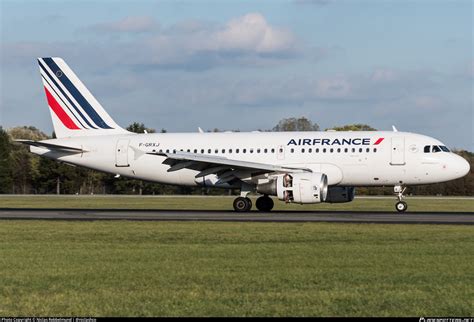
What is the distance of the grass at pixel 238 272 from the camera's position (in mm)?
13250

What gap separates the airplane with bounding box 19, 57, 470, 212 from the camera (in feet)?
133

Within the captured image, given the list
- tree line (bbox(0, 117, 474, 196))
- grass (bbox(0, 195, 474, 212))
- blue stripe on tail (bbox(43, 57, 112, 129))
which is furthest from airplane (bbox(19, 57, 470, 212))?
tree line (bbox(0, 117, 474, 196))

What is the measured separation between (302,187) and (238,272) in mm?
21646

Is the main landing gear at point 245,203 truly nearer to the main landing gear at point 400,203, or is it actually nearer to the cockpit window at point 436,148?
the main landing gear at point 400,203

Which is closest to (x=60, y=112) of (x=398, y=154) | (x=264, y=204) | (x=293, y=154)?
(x=264, y=204)

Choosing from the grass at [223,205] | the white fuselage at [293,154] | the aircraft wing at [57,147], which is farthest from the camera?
the grass at [223,205]

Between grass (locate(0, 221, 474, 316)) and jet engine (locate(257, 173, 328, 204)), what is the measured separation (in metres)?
10.3

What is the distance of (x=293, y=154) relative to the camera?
41.9 m

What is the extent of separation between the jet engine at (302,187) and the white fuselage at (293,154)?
6.52 ft

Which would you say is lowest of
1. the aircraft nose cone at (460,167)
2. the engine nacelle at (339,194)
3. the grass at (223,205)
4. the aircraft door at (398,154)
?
the grass at (223,205)

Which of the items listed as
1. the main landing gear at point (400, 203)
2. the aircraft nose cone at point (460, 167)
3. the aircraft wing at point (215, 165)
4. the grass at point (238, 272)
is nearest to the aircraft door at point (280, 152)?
the aircraft wing at point (215, 165)

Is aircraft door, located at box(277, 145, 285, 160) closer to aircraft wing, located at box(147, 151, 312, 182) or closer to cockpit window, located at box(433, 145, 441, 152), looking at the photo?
aircraft wing, located at box(147, 151, 312, 182)

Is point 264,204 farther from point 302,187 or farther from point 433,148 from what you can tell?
point 433,148

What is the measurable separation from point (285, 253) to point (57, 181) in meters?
87.5
